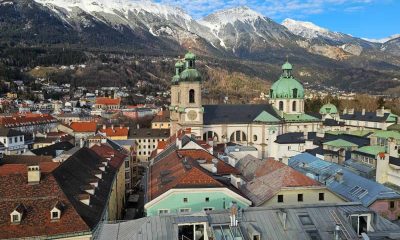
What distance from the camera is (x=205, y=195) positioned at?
3359 cm

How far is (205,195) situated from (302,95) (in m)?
69.9

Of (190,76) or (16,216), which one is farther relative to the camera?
(190,76)

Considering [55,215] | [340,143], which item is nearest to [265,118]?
[340,143]

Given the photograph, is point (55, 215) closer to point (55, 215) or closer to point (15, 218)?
→ point (55, 215)

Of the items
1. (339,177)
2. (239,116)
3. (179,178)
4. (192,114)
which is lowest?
(339,177)

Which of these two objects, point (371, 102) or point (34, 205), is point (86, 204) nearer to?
point (34, 205)

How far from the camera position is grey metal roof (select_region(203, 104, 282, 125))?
298 feet

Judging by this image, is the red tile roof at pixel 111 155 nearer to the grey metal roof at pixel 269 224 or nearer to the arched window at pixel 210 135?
the grey metal roof at pixel 269 224

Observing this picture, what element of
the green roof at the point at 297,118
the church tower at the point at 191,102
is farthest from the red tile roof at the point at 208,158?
the green roof at the point at 297,118

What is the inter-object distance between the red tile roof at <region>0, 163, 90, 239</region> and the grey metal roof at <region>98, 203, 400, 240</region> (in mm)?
5320

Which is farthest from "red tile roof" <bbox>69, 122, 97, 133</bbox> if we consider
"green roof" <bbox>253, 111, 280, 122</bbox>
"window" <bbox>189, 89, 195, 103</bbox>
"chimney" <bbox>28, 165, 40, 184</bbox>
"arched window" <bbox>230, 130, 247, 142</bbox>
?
"chimney" <bbox>28, 165, 40, 184</bbox>

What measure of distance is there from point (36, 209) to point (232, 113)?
65.7m

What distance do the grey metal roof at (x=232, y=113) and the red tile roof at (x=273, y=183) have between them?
51.6m

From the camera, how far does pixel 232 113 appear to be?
305 ft
